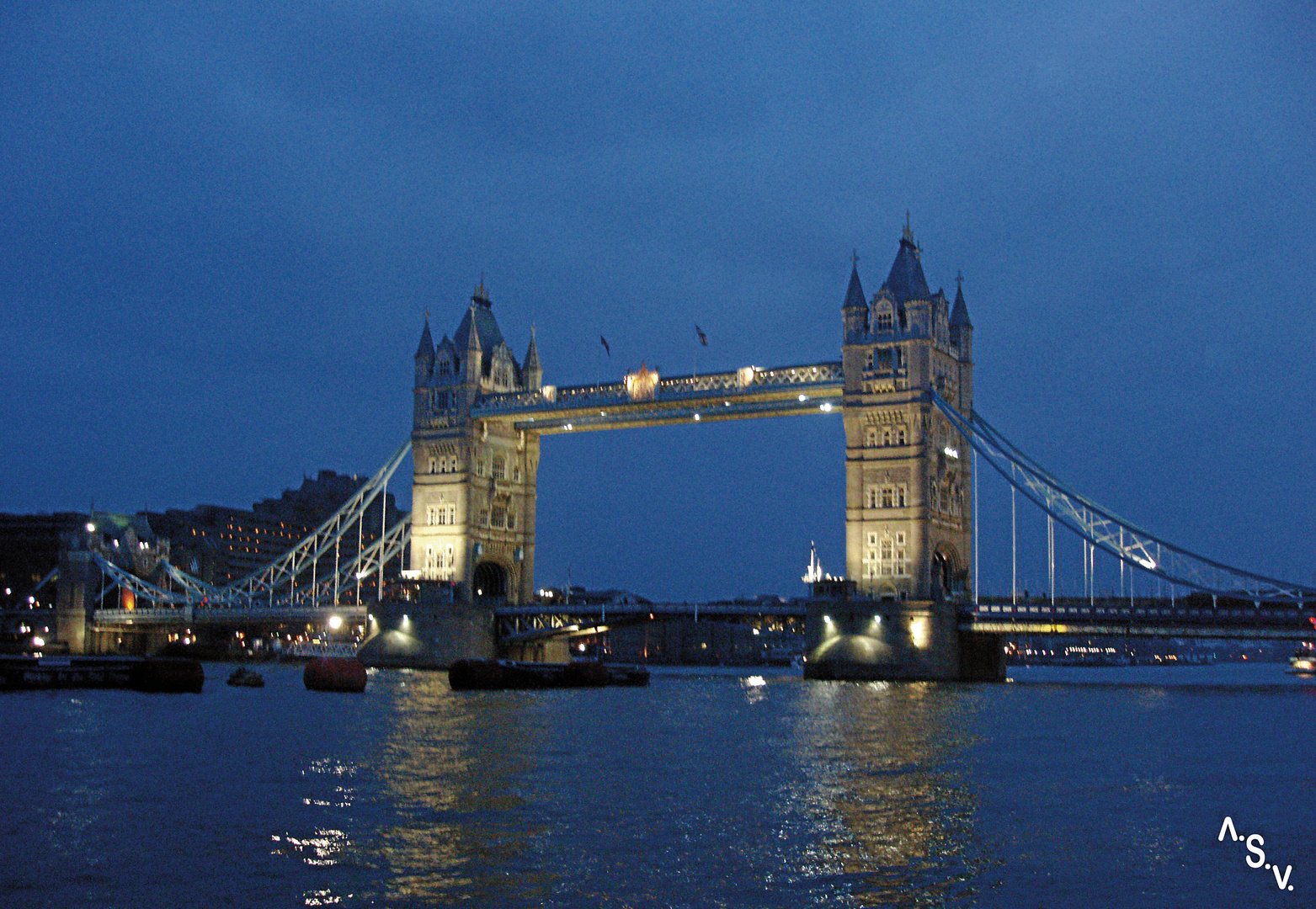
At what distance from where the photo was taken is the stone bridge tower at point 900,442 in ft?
248

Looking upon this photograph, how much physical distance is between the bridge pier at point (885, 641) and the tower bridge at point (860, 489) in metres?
0.09

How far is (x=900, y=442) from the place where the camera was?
7662cm

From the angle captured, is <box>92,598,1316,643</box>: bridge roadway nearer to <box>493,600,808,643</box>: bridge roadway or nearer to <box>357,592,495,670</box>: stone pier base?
Answer: <box>493,600,808,643</box>: bridge roadway

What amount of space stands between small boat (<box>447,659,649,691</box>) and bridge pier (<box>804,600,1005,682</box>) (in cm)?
1091

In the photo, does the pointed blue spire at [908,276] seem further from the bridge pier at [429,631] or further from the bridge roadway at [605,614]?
the bridge pier at [429,631]

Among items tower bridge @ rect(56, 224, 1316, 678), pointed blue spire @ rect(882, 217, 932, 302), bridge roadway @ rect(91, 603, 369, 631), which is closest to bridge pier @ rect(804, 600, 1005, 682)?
tower bridge @ rect(56, 224, 1316, 678)

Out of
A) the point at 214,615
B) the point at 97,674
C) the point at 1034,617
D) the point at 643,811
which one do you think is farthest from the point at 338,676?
the point at 214,615

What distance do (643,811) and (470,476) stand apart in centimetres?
6688

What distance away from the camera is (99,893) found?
59.3 ft

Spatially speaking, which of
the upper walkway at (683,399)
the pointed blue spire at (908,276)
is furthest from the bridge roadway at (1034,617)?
the pointed blue spire at (908,276)

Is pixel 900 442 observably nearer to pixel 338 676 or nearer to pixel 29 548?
pixel 338 676

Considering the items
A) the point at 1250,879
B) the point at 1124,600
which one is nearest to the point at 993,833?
the point at 1250,879

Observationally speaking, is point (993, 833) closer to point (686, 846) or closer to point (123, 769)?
point (686, 846)

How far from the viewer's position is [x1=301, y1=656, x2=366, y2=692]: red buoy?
2498 inches
